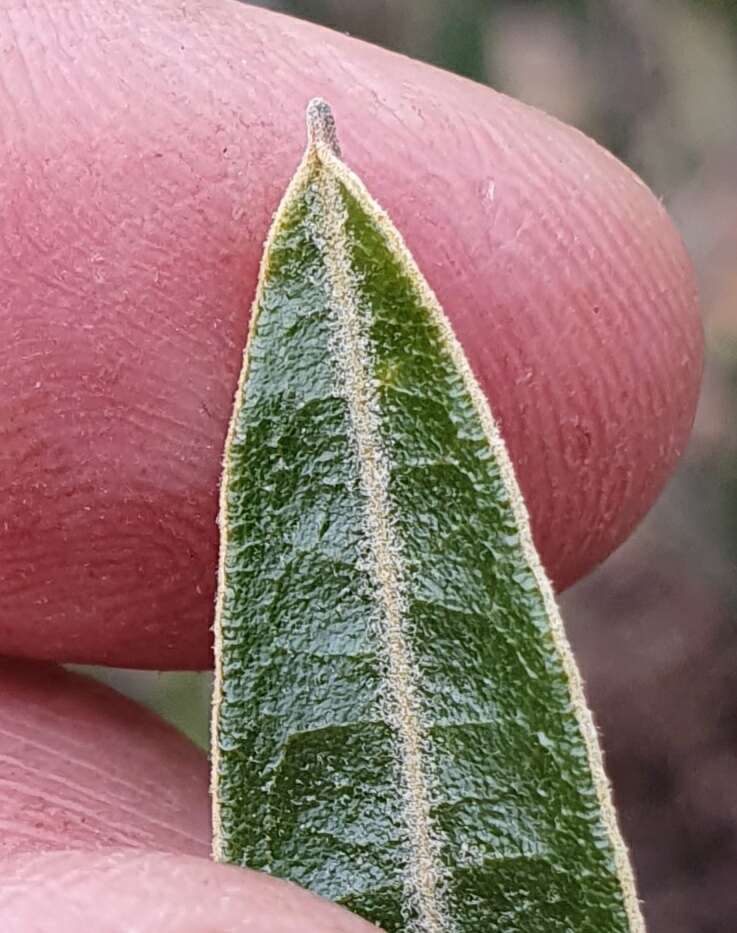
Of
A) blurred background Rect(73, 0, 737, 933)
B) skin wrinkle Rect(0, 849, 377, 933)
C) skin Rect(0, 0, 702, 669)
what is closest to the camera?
skin wrinkle Rect(0, 849, 377, 933)

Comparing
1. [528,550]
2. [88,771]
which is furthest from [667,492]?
[528,550]

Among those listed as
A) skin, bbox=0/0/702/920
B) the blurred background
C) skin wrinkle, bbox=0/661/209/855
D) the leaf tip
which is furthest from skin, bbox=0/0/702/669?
the blurred background

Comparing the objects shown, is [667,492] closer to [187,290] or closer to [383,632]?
[187,290]

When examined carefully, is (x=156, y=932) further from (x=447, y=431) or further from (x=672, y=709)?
(x=672, y=709)

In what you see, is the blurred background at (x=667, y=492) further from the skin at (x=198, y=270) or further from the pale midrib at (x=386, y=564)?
the pale midrib at (x=386, y=564)

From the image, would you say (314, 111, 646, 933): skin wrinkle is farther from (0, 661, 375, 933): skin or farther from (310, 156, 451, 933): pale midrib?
(0, 661, 375, 933): skin

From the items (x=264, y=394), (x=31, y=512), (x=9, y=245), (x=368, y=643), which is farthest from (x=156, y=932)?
(x=9, y=245)

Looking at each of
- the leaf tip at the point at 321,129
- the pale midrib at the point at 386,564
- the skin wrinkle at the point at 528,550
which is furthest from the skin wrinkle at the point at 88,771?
the leaf tip at the point at 321,129
